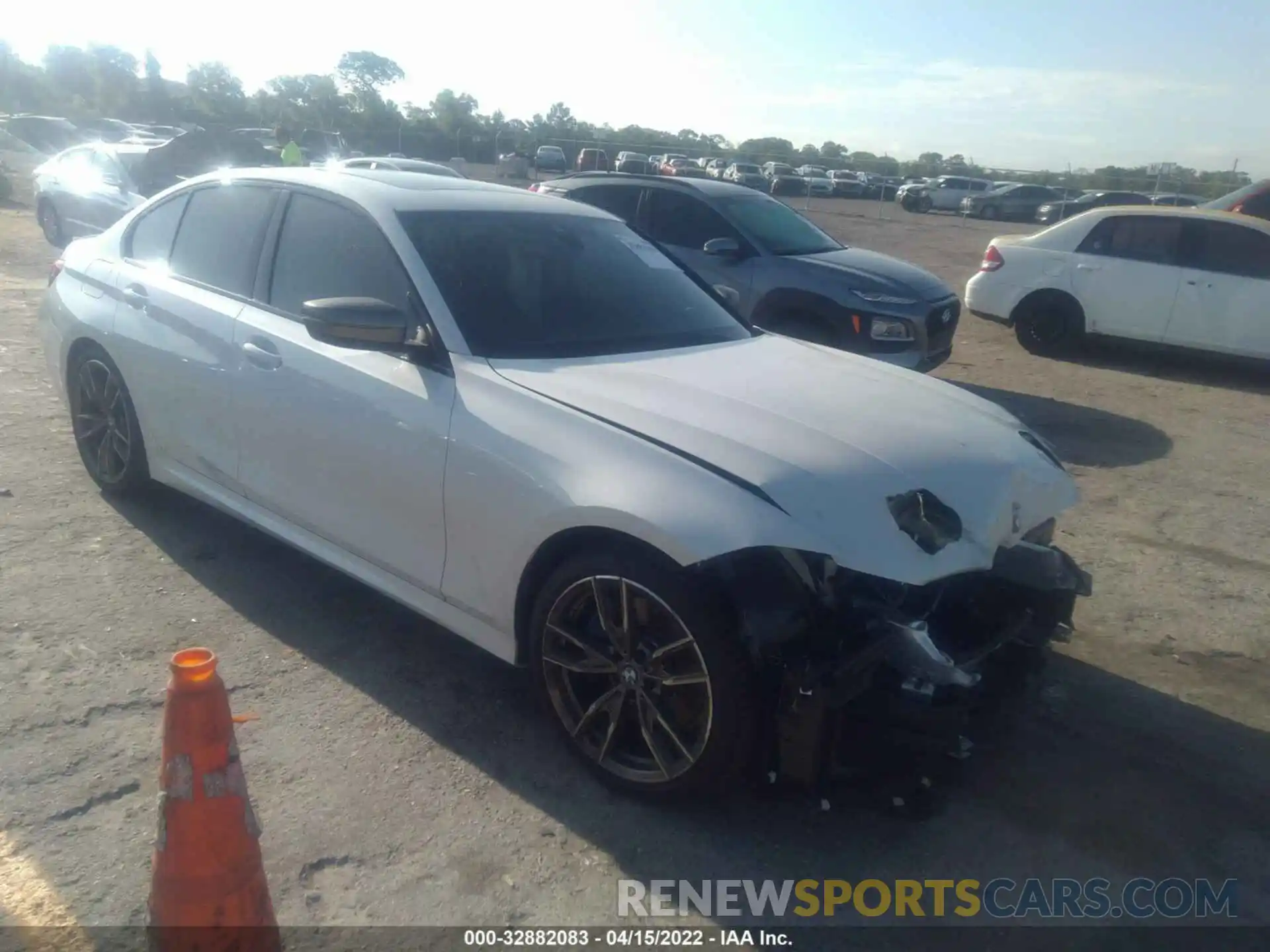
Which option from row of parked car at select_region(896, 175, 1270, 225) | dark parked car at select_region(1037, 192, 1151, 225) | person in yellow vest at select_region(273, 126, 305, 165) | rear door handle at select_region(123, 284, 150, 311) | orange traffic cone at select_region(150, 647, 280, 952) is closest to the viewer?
orange traffic cone at select_region(150, 647, 280, 952)

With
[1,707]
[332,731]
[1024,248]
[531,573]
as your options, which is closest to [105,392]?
[1,707]

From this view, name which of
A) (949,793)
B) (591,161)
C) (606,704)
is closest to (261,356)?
(606,704)

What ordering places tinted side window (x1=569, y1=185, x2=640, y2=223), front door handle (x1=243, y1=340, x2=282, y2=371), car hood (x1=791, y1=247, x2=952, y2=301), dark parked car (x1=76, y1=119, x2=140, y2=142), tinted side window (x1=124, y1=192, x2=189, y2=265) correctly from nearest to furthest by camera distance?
front door handle (x1=243, y1=340, x2=282, y2=371), tinted side window (x1=124, y1=192, x2=189, y2=265), car hood (x1=791, y1=247, x2=952, y2=301), tinted side window (x1=569, y1=185, x2=640, y2=223), dark parked car (x1=76, y1=119, x2=140, y2=142)

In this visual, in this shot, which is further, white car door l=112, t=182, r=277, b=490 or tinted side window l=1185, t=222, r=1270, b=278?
tinted side window l=1185, t=222, r=1270, b=278

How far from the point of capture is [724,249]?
27.8ft

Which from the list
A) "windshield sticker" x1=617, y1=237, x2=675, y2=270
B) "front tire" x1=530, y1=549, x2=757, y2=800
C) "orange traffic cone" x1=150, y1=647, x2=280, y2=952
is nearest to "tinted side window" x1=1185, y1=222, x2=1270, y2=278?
"windshield sticker" x1=617, y1=237, x2=675, y2=270

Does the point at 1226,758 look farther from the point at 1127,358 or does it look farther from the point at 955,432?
the point at 1127,358

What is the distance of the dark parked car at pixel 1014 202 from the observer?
Result: 127 feet

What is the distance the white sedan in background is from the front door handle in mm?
8992

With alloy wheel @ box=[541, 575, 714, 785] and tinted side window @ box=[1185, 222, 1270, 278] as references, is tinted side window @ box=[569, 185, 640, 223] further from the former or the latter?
alloy wheel @ box=[541, 575, 714, 785]

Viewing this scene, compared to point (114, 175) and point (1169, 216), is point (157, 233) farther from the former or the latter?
point (114, 175)

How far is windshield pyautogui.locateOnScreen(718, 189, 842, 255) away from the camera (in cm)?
870

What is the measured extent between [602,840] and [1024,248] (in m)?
9.75

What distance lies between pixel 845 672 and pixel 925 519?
1.65ft
